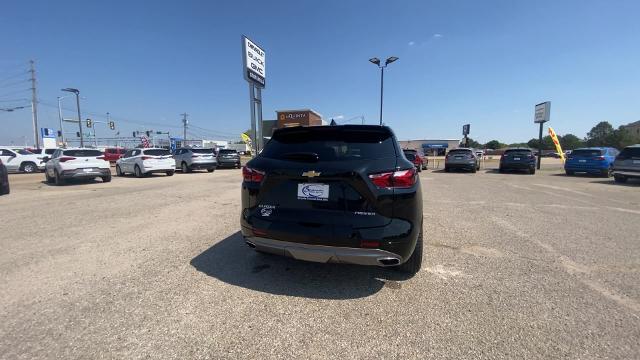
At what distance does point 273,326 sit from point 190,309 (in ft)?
2.65

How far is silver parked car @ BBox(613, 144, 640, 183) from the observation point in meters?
12.2

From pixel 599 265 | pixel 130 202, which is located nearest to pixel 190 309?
pixel 599 265

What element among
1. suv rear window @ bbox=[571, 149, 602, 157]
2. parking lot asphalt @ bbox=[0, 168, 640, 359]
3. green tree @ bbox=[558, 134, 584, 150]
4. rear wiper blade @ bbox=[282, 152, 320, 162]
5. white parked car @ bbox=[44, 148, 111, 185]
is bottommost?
parking lot asphalt @ bbox=[0, 168, 640, 359]

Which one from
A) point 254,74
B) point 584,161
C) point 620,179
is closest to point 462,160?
point 584,161

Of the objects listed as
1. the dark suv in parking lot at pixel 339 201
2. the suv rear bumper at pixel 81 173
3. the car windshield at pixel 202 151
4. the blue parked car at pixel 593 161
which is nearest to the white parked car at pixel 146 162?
the car windshield at pixel 202 151

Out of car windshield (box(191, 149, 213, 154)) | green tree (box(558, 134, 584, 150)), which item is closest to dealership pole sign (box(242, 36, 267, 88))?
car windshield (box(191, 149, 213, 154))

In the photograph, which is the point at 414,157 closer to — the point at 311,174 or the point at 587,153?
the point at 311,174

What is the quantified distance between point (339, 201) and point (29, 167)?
28247mm

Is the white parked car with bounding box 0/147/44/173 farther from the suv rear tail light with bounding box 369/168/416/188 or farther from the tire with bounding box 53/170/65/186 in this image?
the suv rear tail light with bounding box 369/168/416/188

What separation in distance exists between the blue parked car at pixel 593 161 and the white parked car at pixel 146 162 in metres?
22.6

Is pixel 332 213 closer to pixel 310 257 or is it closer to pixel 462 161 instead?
pixel 310 257

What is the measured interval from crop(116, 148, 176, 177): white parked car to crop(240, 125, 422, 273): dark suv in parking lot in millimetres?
15294

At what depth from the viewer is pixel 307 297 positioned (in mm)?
2840

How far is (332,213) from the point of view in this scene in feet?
8.98
